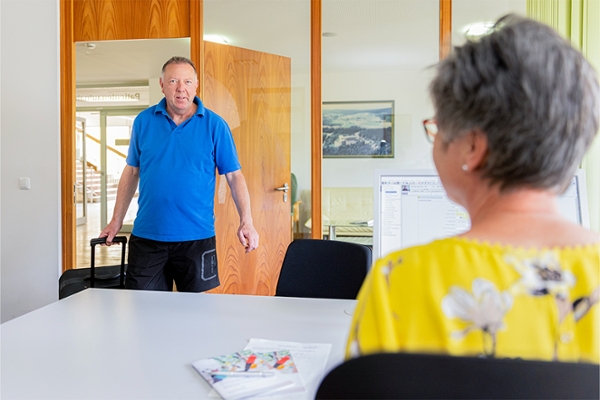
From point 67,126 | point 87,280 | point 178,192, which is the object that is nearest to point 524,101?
point 178,192

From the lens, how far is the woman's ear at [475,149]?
2.32ft

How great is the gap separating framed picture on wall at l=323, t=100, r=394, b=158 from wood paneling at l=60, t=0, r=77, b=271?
2073 millimetres

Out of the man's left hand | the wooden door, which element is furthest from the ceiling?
the man's left hand

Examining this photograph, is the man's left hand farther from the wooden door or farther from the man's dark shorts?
the wooden door

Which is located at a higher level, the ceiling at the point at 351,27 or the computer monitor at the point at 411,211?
the ceiling at the point at 351,27

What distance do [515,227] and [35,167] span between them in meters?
4.30

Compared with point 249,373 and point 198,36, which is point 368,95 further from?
point 249,373

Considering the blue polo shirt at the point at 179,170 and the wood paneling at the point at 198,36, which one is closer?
the blue polo shirt at the point at 179,170

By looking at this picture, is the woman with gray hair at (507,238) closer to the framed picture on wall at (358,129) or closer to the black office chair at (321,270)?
the black office chair at (321,270)

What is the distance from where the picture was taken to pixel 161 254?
→ 106 inches

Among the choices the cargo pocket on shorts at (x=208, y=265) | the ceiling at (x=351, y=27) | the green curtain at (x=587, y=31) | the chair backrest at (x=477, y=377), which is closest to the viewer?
the chair backrest at (x=477, y=377)

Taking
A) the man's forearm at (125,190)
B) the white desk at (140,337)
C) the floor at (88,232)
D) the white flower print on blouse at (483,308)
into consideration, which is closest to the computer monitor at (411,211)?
the white desk at (140,337)

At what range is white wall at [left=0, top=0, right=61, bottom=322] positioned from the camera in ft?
13.7

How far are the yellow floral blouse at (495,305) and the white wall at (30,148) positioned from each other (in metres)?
4.11
